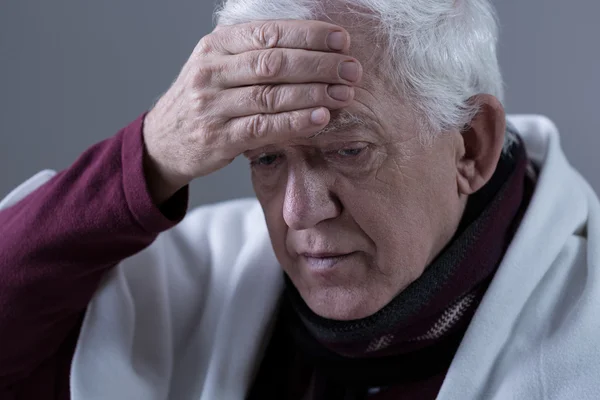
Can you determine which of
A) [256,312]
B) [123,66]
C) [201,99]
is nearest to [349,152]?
[201,99]

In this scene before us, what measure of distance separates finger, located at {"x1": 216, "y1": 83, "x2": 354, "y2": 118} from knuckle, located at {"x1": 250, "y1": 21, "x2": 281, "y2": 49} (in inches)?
2.3

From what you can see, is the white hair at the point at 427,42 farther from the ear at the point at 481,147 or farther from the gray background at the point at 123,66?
the gray background at the point at 123,66

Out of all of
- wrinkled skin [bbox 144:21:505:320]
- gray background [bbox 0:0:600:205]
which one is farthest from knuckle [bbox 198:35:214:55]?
gray background [bbox 0:0:600:205]

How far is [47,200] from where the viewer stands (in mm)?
1443

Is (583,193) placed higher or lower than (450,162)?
lower

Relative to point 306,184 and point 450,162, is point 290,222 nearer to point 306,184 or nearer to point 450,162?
point 306,184

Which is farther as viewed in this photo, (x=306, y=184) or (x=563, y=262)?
(x=563, y=262)

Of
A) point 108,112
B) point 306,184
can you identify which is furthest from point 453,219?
point 108,112

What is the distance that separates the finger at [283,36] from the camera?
3.84 feet

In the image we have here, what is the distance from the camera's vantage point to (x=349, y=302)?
1361 mm

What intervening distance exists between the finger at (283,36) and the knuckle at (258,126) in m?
0.10

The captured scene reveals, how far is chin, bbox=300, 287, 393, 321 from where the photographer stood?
1.36 metres

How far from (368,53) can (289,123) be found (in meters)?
0.17

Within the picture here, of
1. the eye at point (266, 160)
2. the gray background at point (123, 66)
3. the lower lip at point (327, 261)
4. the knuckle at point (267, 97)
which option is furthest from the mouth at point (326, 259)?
the gray background at point (123, 66)
